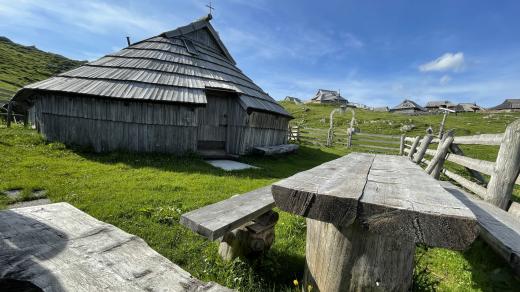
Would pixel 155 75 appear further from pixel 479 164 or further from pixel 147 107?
pixel 479 164

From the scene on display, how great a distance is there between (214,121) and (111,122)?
4484 mm

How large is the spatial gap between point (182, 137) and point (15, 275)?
1009cm

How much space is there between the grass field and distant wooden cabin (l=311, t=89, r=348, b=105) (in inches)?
2866

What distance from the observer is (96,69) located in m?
11.6

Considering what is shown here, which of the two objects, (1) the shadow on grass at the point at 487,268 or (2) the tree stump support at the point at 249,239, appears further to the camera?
(2) the tree stump support at the point at 249,239

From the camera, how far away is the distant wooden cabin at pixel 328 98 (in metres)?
79.6

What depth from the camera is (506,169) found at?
10.9ft

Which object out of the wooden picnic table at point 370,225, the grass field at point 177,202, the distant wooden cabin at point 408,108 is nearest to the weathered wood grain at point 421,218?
the wooden picnic table at point 370,225

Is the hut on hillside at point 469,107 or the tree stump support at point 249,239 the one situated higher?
the hut on hillside at point 469,107

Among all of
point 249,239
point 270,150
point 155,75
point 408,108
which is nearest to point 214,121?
point 270,150

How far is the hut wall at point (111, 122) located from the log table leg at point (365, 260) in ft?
33.0

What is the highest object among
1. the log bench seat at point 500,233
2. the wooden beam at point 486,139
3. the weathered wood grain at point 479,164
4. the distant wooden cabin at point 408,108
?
the distant wooden cabin at point 408,108

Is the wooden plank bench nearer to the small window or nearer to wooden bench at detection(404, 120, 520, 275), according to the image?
wooden bench at detection(404, 120, 520, 275)

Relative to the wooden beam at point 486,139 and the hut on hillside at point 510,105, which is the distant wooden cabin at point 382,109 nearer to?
the hut on hillside at point 510,105
